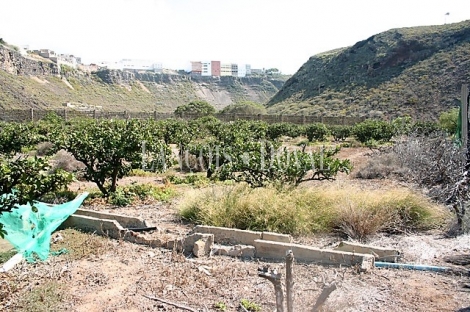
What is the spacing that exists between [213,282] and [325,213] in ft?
8.08

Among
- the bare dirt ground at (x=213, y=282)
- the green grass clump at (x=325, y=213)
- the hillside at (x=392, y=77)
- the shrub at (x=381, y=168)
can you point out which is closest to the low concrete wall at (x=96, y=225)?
the bare dirt ground at (x=213, y=282)

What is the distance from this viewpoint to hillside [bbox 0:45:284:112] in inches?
1708

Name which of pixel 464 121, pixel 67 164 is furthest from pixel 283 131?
pixel 464 121

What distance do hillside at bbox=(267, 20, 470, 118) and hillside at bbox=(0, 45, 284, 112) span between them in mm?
Answer: 22518

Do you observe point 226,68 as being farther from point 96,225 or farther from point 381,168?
point 96,225

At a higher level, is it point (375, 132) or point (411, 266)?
point (375, 132)

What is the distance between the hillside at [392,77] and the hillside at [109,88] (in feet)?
73.9

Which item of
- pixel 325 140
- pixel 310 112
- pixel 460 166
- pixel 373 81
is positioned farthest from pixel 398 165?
pixel 373 81

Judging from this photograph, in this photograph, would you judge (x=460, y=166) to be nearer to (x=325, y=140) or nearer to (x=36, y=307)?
(x=36, y=307)

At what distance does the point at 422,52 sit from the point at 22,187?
1825 inches

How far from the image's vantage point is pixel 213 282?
455cm

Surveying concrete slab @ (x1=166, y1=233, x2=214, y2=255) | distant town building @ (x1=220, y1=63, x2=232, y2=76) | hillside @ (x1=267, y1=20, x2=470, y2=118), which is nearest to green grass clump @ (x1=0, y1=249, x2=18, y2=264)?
concrete slab @ (x1=166, y1=233, x2=214, y2=255)

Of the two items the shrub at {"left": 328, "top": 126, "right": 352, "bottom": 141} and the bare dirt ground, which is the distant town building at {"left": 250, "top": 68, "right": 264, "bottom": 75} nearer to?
the shrub at {"left": 328, "top": 126, "right": 352, "bottom": 141}

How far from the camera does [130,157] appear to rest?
28.9ft
